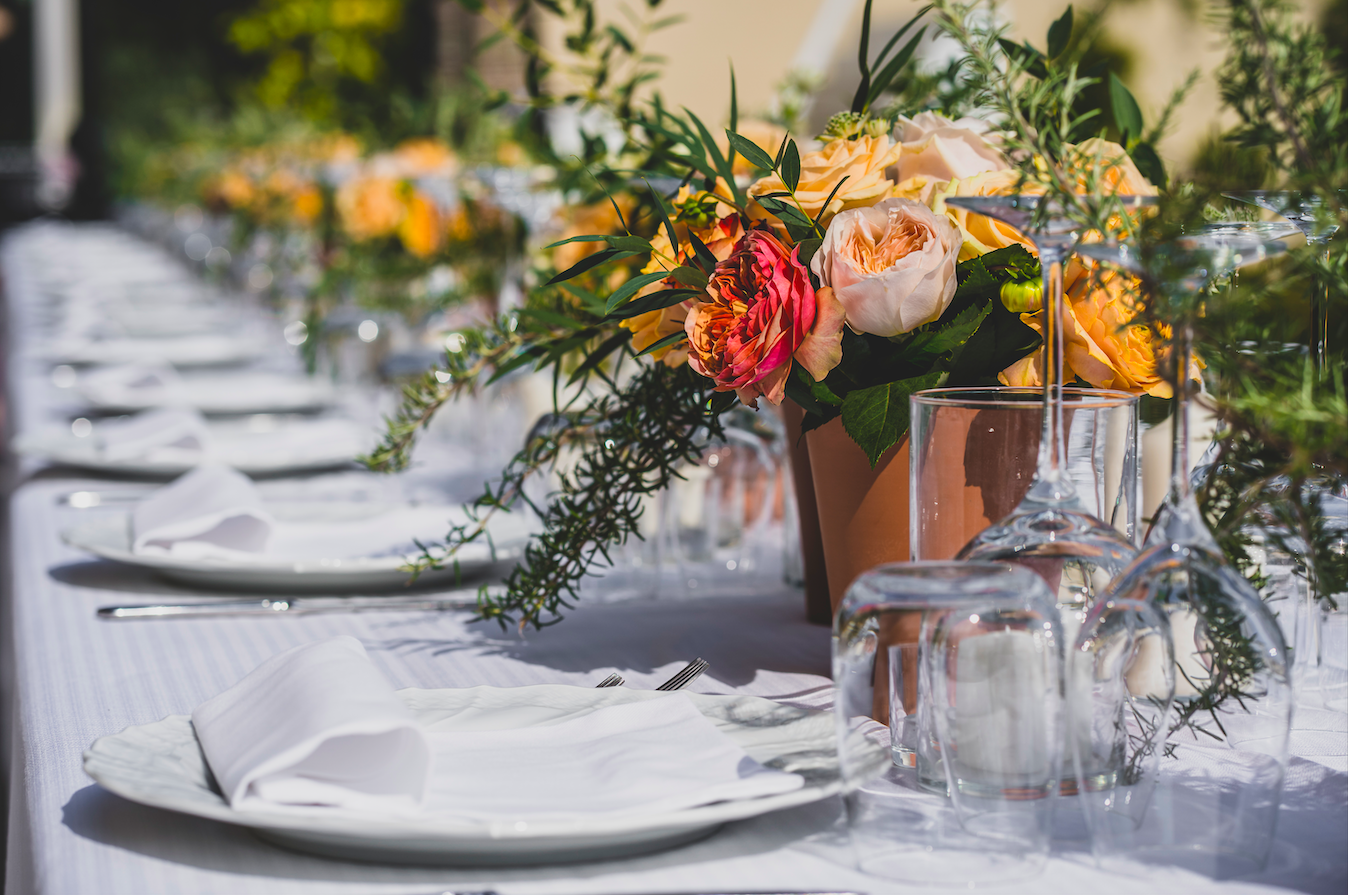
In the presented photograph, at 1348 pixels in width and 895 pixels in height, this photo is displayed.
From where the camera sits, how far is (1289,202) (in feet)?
2.18

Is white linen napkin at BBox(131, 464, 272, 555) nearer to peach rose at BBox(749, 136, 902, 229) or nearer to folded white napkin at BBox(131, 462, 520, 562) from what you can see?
folded white napkin at BBox(131, 462, 520, 562)

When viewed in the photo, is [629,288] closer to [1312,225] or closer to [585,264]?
[585,264]

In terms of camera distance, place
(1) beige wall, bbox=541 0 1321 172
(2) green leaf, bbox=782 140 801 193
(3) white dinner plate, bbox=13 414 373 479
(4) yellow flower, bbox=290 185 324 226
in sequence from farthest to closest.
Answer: (1) beige wall, bbox=541 0 1321 172 < (4) yellow flower, bbox=290 185 324 226 < (3) white dinner plate, bbox=13 414 373 479 < (2) green leaf, bbox=782 140 801 193

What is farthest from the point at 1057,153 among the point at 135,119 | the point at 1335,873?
the point at 135,119

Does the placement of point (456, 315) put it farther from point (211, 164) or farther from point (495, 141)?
point (211, 164)

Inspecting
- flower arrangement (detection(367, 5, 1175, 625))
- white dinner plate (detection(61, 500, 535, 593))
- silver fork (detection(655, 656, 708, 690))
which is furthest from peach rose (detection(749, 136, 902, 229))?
white dinner plate (detection(61, 500, 535, 593))

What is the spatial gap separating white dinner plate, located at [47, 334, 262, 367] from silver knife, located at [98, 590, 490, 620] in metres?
1.59

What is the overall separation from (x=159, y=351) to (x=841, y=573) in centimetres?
225

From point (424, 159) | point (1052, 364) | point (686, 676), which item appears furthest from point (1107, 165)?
point (424, 159)

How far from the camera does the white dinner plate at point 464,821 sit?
62cm

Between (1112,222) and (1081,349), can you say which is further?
(1081,349)

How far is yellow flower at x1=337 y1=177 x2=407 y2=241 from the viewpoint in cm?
311

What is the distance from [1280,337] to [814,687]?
39 cm

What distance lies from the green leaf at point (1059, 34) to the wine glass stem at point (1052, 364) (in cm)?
31
